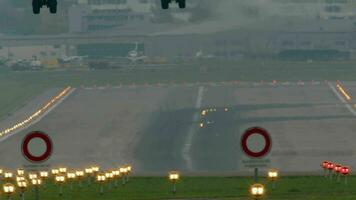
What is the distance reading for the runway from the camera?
94.7 m

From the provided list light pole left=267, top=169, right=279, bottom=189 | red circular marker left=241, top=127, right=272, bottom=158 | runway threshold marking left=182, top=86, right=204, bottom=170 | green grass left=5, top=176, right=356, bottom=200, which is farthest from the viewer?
runway threshold marking left=182, top=86, right=204, bottom=170

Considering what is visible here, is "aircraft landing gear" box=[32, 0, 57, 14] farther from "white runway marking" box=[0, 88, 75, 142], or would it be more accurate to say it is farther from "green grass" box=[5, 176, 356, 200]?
"white runway marking" box=[0, 88, 75, 142]

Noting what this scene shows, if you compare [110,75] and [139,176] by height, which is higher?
[110,75]

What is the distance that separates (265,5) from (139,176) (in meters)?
86.1

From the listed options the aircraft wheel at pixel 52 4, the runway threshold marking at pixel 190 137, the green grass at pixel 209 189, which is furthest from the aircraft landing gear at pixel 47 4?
the runway threshold marking at pixel 190 137

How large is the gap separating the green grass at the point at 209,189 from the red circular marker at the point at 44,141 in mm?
22104

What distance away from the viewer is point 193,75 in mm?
183500

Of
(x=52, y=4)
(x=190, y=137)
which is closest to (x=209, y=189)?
(x=52, y=4)

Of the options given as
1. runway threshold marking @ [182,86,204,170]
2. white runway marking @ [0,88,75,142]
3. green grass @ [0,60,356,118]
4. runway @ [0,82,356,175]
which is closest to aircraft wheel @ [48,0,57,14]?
runway @ [0,82,356,175]

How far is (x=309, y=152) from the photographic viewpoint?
98.5 meters

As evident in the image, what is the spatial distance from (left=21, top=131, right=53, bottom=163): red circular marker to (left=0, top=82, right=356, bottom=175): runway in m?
44.6

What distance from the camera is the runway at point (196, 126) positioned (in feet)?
311

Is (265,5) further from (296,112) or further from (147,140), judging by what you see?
(147,140)

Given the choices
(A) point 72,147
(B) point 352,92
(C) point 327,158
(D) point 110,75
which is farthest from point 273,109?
(D) point 110,75
